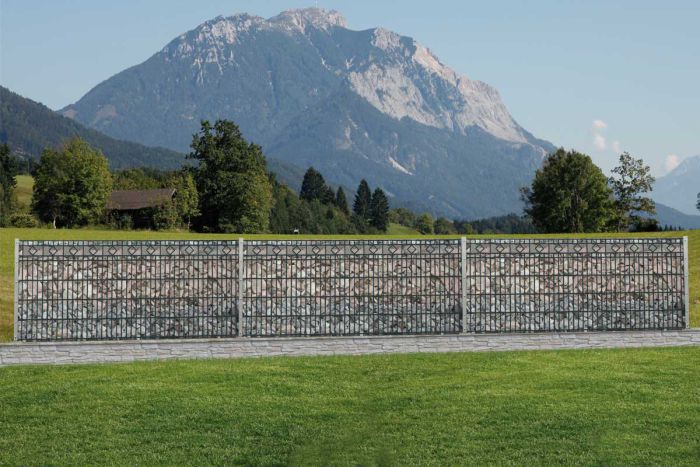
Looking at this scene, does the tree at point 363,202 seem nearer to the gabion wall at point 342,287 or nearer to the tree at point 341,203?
the tree at point 341,203

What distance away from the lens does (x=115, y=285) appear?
1546cm

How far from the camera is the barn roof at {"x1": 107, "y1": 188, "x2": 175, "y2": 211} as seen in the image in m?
79.3

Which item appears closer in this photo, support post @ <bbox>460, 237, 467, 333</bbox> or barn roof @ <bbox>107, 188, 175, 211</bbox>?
support post @ <bbox>460, 237, 467, 333</bbox>

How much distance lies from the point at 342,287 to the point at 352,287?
8.0 inches

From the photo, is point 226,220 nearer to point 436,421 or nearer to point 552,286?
point 552,286

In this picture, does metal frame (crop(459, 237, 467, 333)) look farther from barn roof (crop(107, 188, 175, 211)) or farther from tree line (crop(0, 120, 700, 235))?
barn roof (crop(107, 188, 175, 211))

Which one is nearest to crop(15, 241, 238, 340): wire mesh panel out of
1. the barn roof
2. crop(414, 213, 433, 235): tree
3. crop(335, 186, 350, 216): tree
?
the barn roof

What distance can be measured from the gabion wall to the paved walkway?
131 cm

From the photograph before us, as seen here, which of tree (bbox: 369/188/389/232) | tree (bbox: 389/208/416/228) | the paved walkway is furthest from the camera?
tree (bbox: 389/208/416/228)

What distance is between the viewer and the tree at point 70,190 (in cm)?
7331

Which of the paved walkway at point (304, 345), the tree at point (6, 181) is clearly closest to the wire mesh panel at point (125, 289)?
the paved walkway at point (304, 345)

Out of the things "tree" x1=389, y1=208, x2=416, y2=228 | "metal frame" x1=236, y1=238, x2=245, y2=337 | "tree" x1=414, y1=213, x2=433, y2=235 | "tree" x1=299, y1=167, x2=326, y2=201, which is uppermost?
"tree" x1=299, y1=167, x2=326, y2=201

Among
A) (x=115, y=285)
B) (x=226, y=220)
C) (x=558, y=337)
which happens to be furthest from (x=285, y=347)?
(x=226, y=220)

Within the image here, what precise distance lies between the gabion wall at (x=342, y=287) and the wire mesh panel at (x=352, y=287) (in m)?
0.02
